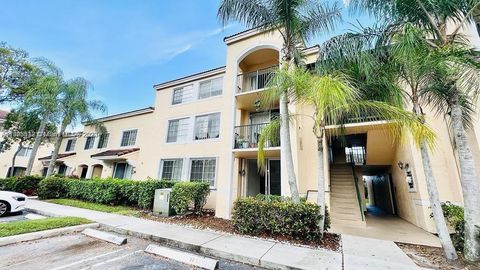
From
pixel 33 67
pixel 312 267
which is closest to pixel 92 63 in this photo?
pixel 33 67

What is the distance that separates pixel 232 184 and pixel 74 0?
1469cm

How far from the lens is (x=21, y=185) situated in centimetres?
1510

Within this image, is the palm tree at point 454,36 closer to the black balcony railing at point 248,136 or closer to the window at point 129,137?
the black balcony railing at point 248,136

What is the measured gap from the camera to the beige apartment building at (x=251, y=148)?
30.0 feet

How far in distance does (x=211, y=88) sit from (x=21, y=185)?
15970mm

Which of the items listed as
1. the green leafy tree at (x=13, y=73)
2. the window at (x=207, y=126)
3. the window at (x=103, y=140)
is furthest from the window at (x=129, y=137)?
the green leafy tree at (x=13, y=73)

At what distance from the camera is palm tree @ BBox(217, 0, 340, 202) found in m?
7.55

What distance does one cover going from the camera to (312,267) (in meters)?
4.54

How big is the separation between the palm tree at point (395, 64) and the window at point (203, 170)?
28.5 ft

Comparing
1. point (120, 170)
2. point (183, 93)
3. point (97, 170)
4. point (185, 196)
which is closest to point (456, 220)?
point (185, 196)

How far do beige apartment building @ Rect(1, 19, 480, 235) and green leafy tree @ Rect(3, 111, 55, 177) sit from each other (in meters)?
7.49

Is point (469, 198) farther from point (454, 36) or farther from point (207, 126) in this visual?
point (207, 126)

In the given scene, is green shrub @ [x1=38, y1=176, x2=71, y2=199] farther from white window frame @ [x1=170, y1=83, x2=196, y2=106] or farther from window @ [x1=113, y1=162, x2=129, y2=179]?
white window frame @ [x1=170, y1=83, x2=196, y2=106]

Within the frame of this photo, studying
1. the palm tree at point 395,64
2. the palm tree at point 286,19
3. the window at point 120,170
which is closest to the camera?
the palm tree at point 395,64
